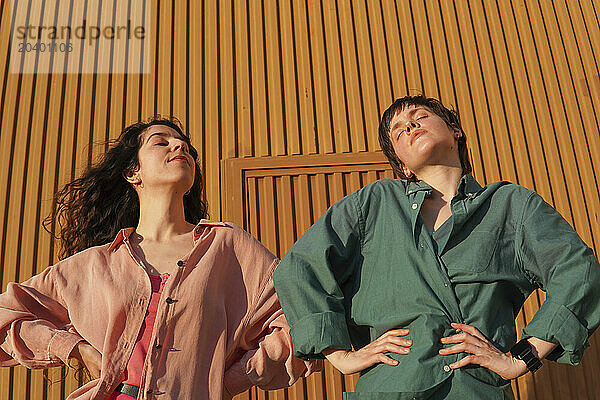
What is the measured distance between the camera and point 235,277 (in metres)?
2.71

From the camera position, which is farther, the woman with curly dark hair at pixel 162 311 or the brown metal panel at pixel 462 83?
the brown metal panel at pixel 462 83

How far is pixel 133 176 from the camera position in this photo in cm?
306

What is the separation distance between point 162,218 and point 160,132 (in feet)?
1.45

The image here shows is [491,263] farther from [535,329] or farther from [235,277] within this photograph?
[235,277]

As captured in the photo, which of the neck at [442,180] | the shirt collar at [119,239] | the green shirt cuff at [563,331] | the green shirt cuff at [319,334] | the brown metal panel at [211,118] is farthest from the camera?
the brown metal panel at [211,118]

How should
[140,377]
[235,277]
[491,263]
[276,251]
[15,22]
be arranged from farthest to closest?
[15,22] → [276,251] → [235,277] → [140,377] → [491,263]

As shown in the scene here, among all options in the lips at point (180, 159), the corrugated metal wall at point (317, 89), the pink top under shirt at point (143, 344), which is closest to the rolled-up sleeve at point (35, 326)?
the pink top under shirt at point (143, 344)

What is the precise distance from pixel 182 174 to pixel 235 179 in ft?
5.69

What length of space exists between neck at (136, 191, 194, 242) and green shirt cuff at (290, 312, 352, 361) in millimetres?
873

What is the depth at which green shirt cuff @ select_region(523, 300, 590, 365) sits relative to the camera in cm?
201

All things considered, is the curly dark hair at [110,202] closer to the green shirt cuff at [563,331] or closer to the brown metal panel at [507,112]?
the green shirt cuff at [563,331]

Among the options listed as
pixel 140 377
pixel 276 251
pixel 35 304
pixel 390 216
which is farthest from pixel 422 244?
pixel 276 251

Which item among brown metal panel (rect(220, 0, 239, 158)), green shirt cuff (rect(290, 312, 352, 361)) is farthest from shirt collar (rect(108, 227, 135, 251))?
brown metal panel (rect(220, 0, 239, 158))

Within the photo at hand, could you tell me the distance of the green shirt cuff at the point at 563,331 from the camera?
6.59 ft
